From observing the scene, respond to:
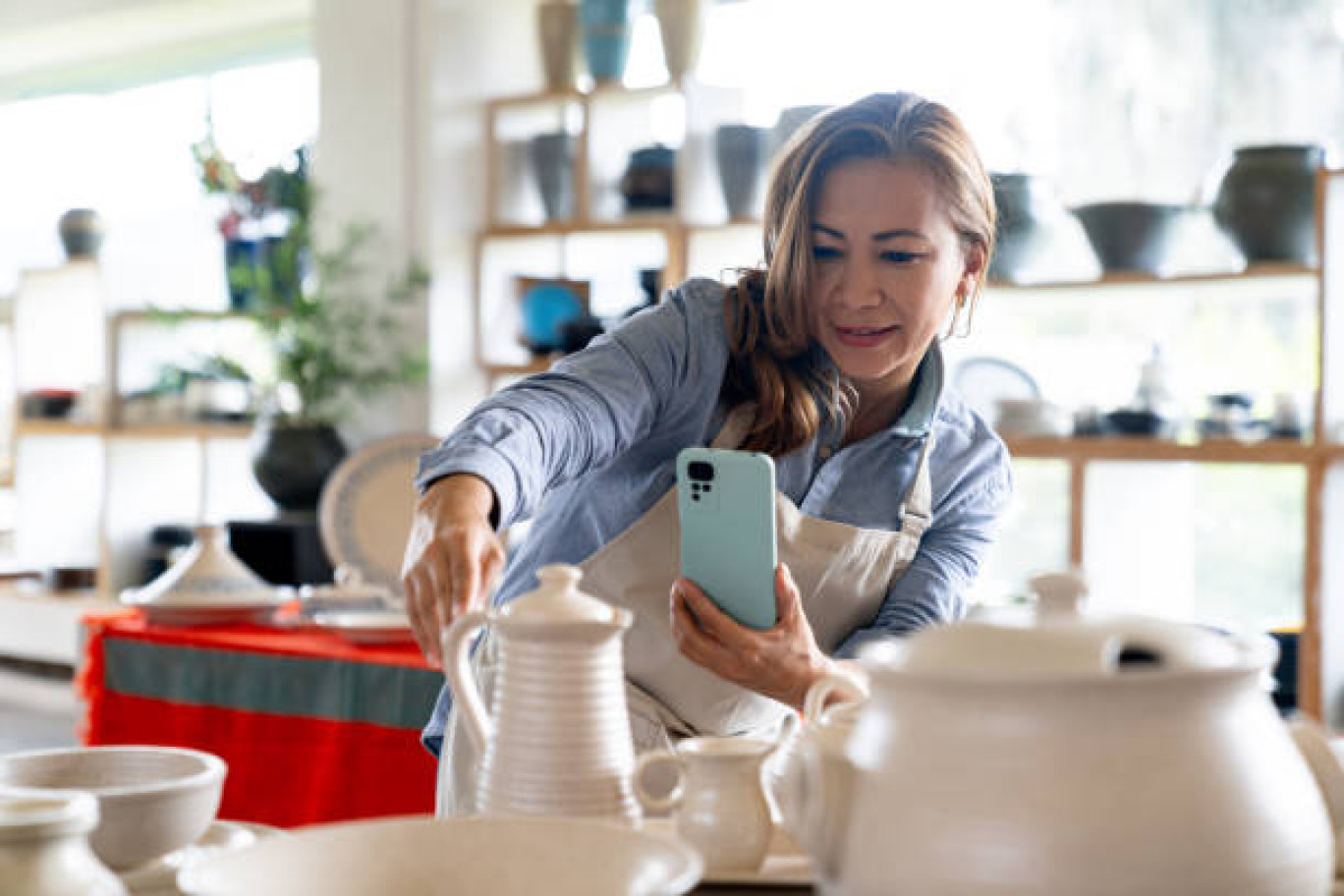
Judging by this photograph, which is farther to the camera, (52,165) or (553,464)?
(52,165)

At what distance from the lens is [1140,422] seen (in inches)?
144

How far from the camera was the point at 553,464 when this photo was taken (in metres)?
1.30

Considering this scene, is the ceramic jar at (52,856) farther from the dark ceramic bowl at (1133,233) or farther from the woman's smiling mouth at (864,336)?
the dark ceramic bowl at (1133,233)

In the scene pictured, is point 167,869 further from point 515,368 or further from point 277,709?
point 515,368

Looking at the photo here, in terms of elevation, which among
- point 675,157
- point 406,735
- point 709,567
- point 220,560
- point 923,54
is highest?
point 923,54

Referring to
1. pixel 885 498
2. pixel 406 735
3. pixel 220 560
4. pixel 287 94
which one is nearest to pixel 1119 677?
pixel 885 498

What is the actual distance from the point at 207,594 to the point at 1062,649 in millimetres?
2548

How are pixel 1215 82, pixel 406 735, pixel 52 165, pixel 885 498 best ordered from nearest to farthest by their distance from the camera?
pixel 885 498
pixel 406 735
pixel 1215 82
pixel 52 165

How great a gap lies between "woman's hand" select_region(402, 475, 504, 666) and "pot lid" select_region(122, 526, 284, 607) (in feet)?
6.65

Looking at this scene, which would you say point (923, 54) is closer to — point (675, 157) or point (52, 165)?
point (675, 157)

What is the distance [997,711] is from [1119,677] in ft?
0.18

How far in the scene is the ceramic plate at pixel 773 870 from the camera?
3.05 feet

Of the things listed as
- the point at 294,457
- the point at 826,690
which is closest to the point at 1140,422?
the point at 294,457

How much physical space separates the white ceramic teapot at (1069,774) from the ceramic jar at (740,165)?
147 inches
